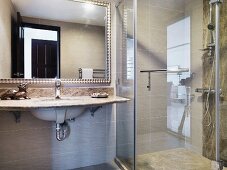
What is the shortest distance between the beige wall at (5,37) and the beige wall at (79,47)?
0.28m

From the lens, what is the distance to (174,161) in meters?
2.24

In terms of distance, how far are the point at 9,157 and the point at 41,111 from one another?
676mm

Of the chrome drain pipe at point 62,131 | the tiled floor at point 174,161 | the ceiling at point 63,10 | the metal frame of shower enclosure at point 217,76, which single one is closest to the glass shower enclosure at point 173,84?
the tiled floor at point 174,161

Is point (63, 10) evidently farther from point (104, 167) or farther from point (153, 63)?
point (104, 167)

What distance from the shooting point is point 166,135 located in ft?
8.04

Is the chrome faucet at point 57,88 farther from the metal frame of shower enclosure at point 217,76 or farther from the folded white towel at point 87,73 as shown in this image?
the metal frame of shower enclosure at point 217,76

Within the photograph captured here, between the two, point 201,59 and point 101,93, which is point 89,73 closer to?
point 101,93

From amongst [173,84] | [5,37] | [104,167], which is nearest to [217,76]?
[173,84]

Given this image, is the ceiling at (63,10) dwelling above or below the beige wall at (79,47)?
above

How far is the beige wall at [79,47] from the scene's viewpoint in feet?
6.61

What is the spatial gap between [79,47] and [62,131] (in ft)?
2.93

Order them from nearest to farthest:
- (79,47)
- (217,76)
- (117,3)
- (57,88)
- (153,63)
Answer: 1. (217,76)
2. (57,88)
3. (79,47)
4. (117,3)
5. (153,63)

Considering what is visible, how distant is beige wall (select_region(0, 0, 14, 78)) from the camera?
1803 mm

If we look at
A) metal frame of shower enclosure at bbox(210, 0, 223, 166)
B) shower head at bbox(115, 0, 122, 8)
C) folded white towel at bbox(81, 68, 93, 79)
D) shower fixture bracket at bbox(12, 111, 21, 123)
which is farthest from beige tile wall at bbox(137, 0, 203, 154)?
shower fixture bracket at bbox(12, 111, 21, 123)
